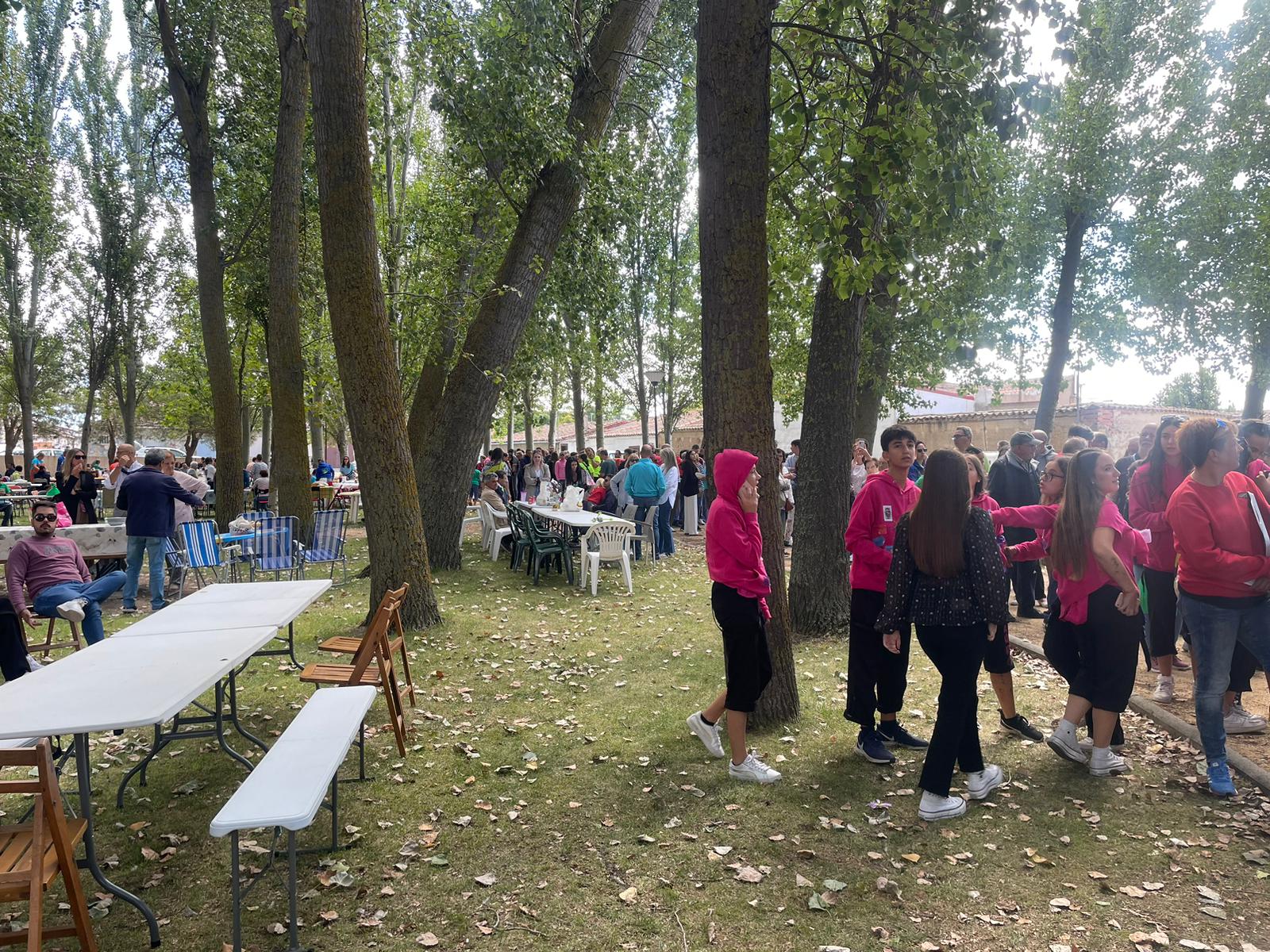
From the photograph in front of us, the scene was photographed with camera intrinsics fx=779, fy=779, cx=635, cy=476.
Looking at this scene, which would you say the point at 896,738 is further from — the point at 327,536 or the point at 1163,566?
the point at 327,536

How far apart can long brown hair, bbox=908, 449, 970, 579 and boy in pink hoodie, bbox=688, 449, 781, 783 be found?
88cm

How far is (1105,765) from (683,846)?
269 cm

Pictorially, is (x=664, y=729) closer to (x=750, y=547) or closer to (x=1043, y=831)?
(x=750, y=547)

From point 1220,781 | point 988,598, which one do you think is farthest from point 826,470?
point 1220,781

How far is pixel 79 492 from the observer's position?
678 inches

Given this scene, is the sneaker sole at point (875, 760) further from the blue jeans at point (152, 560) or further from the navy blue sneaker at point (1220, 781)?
the blue jeans at point (152, 560)

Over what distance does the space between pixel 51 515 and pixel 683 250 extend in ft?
81.3

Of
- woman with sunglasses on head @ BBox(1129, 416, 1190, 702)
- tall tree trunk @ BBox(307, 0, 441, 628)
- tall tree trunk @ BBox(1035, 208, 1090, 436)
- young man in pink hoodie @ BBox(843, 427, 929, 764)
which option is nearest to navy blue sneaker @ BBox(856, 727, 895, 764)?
young man in pink hoodie @ BBox(843, 427, 929, 764)

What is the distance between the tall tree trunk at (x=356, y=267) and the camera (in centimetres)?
734

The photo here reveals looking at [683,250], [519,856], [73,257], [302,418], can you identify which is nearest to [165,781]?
[519,856]

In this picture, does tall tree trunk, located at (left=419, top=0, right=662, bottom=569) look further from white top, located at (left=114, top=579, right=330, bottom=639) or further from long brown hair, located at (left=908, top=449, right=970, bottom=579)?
long brown hair, located at (left=908, top=449, right=970, bottom=579)

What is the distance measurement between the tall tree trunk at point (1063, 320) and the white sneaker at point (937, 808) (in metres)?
16.9

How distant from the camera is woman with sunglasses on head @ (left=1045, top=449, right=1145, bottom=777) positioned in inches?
175

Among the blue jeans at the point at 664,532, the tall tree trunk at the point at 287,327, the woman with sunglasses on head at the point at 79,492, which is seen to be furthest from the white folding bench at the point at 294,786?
the woman with sunglasses on head at the point at 79,492
